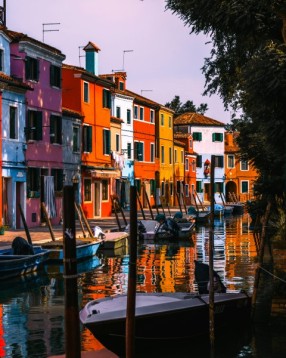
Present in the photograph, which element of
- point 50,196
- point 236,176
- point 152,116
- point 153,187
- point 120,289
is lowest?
point 120,289

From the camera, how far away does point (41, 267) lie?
923 inches

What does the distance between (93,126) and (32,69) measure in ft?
33.5

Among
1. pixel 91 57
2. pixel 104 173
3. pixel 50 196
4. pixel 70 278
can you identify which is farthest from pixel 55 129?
pixel 70 278

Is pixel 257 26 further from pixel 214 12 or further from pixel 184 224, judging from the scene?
pixel 184 224

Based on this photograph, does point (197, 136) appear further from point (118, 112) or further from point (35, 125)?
point (35, 125)

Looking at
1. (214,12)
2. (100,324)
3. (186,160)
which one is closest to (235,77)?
(214,12)

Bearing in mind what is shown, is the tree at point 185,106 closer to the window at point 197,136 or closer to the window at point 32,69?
the window at point 197,136

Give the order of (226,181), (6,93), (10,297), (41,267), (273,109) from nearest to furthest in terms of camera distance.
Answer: (273,109)
(10,297)
(41,267)
(6,93)
(226,181)

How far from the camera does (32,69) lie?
37.2 m

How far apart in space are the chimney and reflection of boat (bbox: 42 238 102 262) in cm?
2316

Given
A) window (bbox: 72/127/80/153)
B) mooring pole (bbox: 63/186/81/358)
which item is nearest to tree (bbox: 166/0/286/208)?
mooring pole (bbox: 63/186/81/358)

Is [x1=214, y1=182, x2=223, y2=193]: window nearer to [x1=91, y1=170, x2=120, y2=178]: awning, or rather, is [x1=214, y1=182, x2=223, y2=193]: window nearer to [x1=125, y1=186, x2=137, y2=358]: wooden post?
[x1=91, y1=170, x2=120, y2=178]: awning

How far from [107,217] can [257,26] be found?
3467 cm

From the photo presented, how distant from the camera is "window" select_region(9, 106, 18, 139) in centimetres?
3466
